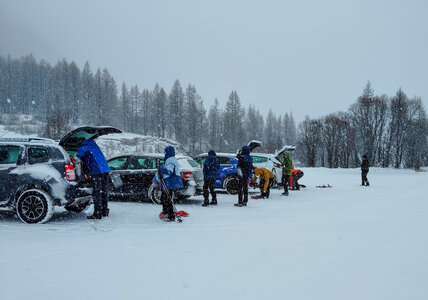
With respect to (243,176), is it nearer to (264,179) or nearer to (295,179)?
(264,179)

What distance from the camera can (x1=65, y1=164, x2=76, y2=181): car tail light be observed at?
7.06 meters

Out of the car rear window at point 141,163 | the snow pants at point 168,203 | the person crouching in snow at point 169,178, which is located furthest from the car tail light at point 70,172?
the car rear window at point 141,163

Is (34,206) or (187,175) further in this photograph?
(187,175)

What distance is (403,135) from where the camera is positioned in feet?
182

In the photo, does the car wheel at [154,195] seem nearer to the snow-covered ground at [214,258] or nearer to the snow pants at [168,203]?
the snow-covered ground at [214,258]

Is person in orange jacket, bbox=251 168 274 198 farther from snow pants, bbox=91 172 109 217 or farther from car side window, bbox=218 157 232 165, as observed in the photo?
snow pants, bbox=91 172 109 217


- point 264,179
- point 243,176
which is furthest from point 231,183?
point 243,176

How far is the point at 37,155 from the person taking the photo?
23.2 feet

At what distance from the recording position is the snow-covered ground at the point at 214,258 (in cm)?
357

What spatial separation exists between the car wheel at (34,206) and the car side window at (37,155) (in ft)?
2.25

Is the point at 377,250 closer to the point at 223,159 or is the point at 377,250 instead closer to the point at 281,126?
the point at 223,159

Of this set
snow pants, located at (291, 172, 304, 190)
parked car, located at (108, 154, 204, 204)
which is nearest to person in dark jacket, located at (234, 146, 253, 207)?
parked car, located at (108, 154, 204, 204)

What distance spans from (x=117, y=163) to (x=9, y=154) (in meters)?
3.62

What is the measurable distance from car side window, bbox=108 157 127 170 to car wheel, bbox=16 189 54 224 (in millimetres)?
3548
